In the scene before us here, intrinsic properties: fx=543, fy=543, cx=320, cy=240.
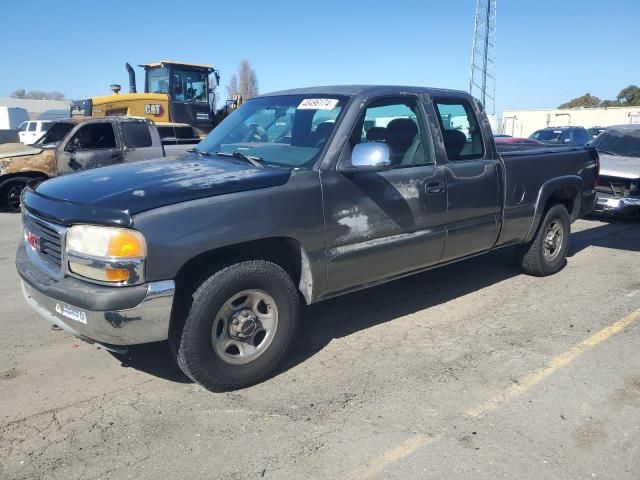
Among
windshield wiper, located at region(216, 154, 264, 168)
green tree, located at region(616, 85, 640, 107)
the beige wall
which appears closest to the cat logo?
windshield wiper, located at region(216, 154, 264, 168)

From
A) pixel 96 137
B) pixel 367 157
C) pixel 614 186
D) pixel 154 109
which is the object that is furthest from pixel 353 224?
pixel 154 109

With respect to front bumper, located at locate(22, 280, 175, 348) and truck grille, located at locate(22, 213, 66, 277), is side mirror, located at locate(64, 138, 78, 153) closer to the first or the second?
truck grille, located at locate(22, 213, 66, 277)

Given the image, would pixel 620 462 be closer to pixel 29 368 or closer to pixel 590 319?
pixel 590 319

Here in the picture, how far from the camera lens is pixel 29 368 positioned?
149 inches

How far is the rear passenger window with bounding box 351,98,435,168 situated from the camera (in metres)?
4.26

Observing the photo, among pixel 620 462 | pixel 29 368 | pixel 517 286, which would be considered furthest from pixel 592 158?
pixel 29 368

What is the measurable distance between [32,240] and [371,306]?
2.93 m

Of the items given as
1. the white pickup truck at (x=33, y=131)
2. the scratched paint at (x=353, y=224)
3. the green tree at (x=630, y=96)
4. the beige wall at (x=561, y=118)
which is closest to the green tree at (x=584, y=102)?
the green tree at (x=630, y=96)

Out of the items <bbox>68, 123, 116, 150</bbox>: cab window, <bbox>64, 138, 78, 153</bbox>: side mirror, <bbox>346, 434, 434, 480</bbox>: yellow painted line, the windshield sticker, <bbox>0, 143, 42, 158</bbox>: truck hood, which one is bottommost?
<bbox>346, 434, 434, 480</bbox>: yellow painted line

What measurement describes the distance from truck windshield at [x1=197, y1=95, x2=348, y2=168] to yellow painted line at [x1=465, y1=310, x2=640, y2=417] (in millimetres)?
1963

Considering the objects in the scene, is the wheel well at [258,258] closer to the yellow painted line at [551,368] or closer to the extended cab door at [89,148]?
the yellow painted line at [551,368]

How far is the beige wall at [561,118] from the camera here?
40062mm

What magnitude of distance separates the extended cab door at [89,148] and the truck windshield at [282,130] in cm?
598

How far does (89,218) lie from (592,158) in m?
5.84
